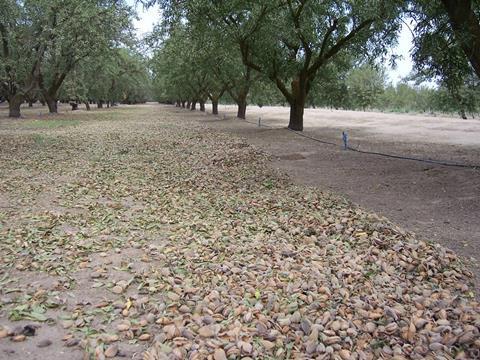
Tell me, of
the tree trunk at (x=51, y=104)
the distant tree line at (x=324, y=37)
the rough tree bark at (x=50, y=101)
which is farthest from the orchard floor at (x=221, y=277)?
the tree trunk at (x=51, y=104)

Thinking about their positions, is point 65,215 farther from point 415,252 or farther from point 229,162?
point 229,162

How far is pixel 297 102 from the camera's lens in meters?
19.3

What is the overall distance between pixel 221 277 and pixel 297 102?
631 inches

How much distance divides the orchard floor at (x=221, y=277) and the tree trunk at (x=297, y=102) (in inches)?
441

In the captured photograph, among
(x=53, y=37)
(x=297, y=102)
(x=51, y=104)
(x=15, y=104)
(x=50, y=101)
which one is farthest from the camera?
(x=51, y=104)

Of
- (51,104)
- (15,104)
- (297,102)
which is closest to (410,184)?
(297,102)

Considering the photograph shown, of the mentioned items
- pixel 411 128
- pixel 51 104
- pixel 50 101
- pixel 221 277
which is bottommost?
pixel 221 277

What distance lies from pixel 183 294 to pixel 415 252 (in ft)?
8.46

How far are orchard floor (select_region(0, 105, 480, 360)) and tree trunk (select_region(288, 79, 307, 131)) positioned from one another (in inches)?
441

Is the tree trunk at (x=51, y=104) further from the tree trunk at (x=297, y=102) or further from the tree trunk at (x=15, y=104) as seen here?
the tree trunk at (x=297, y=102)

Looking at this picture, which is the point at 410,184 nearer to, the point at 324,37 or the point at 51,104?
the point at 324,37

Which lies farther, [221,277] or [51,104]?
[51,104]

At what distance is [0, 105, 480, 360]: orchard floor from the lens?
3146 millimetres

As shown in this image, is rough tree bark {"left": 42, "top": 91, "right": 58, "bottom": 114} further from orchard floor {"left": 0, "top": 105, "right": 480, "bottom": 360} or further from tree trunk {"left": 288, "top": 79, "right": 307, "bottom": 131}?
orchard floor {"left": 0, "top": 105, "right": 480, "bottom": 360}
